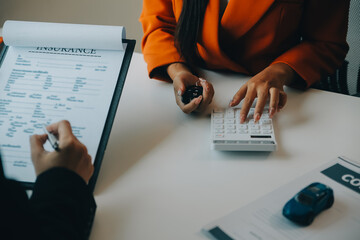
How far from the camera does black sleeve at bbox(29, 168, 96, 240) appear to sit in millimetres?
498

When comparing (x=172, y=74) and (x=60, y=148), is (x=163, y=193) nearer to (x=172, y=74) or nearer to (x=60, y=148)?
(x=60, y=148)

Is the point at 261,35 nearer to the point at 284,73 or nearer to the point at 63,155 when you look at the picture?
the point at 284,73

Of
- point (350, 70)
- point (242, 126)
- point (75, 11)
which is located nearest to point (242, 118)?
point (242, 126)

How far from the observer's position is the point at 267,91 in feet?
2.72

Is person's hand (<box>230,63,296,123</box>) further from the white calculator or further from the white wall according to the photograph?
the white wall

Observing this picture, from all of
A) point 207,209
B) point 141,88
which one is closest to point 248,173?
point 207,209

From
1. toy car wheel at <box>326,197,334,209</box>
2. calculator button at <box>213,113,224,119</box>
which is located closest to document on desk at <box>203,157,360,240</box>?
toy car wheel at <box>326,197,334,209</box>

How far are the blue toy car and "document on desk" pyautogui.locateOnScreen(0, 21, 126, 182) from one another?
1.26 feet

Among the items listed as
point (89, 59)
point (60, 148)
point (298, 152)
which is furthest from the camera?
point (89, 59)

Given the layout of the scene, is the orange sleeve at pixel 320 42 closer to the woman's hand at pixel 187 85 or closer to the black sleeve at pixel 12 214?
the woman's hand at pixel 187 85

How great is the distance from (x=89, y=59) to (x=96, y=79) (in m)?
0.07

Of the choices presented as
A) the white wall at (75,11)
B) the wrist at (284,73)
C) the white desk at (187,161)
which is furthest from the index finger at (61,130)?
the white wall at (75,11)

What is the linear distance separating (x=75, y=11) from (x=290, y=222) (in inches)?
65.5

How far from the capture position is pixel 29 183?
0.66 meters
